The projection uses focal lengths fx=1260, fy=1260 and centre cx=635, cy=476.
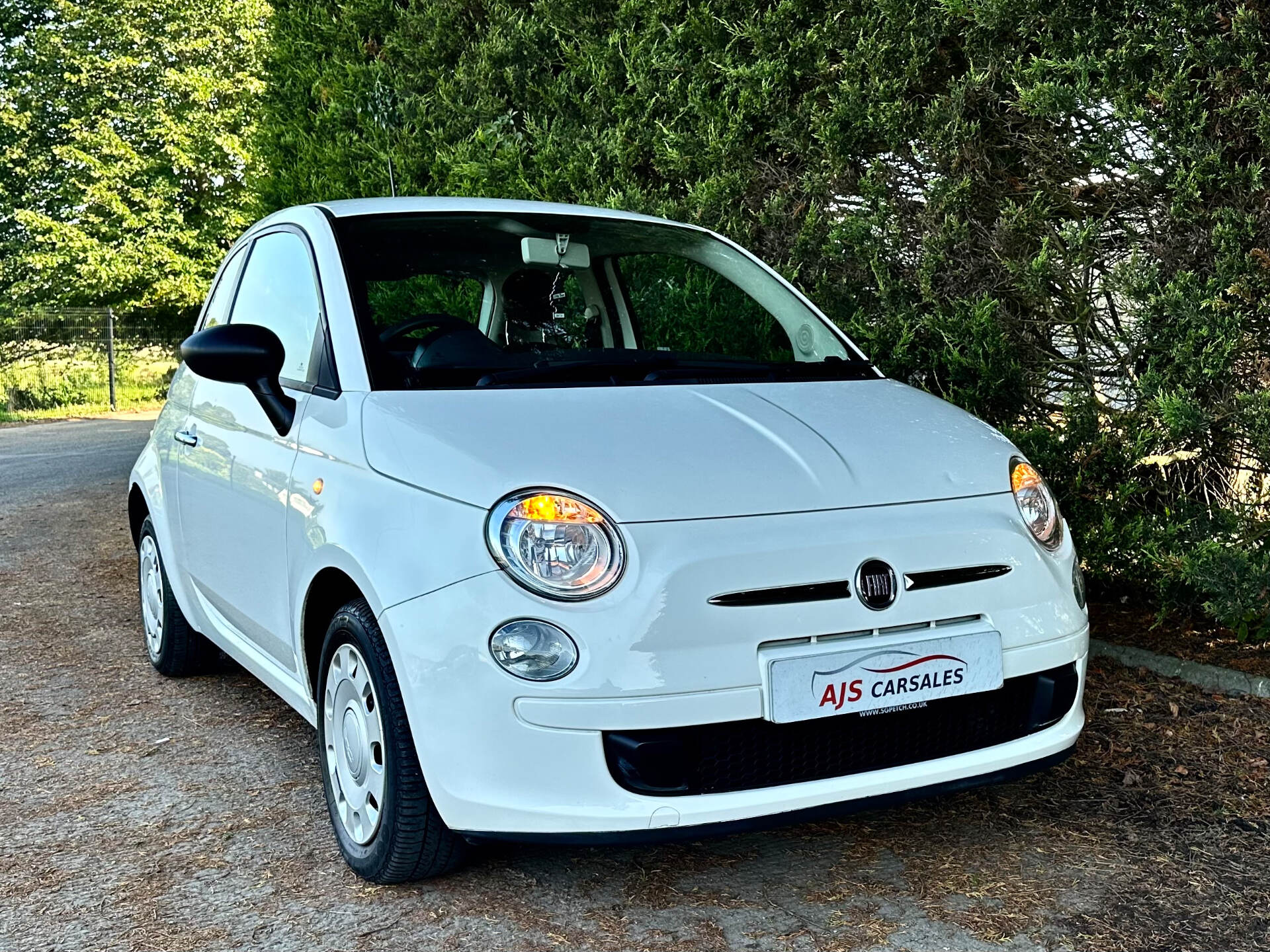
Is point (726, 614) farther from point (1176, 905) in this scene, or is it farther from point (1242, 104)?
point (1242, 104)

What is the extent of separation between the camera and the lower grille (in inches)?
101

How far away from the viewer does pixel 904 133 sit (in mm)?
4906

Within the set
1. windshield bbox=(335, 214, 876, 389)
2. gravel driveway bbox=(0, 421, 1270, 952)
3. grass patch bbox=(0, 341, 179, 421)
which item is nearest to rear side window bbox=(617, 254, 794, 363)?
windshield bbox=(335, 214, 876, 389)

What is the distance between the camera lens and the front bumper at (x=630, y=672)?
8.32ft

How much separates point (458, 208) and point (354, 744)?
1829 millimetres

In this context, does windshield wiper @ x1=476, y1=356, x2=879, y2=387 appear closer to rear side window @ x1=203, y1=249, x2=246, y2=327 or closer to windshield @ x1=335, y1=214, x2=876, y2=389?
windshield @ x1=335, y1=214, x2=876, y2=389

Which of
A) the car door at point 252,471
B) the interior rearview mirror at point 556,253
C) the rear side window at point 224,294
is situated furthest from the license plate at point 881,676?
the rear side window at point 224,294

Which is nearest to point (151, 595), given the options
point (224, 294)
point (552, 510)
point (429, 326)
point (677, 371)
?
point (224, 294)

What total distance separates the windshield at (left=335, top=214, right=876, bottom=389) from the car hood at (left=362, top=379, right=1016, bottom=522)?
8.2 inches

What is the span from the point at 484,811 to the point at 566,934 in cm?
36

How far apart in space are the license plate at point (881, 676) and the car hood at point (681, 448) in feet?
1.09

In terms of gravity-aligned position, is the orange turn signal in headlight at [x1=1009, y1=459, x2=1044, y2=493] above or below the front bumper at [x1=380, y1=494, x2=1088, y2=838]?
above

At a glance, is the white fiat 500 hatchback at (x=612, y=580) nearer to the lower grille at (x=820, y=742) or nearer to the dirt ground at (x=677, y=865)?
the lower grille at (x=820, y=742)

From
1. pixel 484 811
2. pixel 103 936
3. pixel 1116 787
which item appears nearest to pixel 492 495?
pixel 484 811
